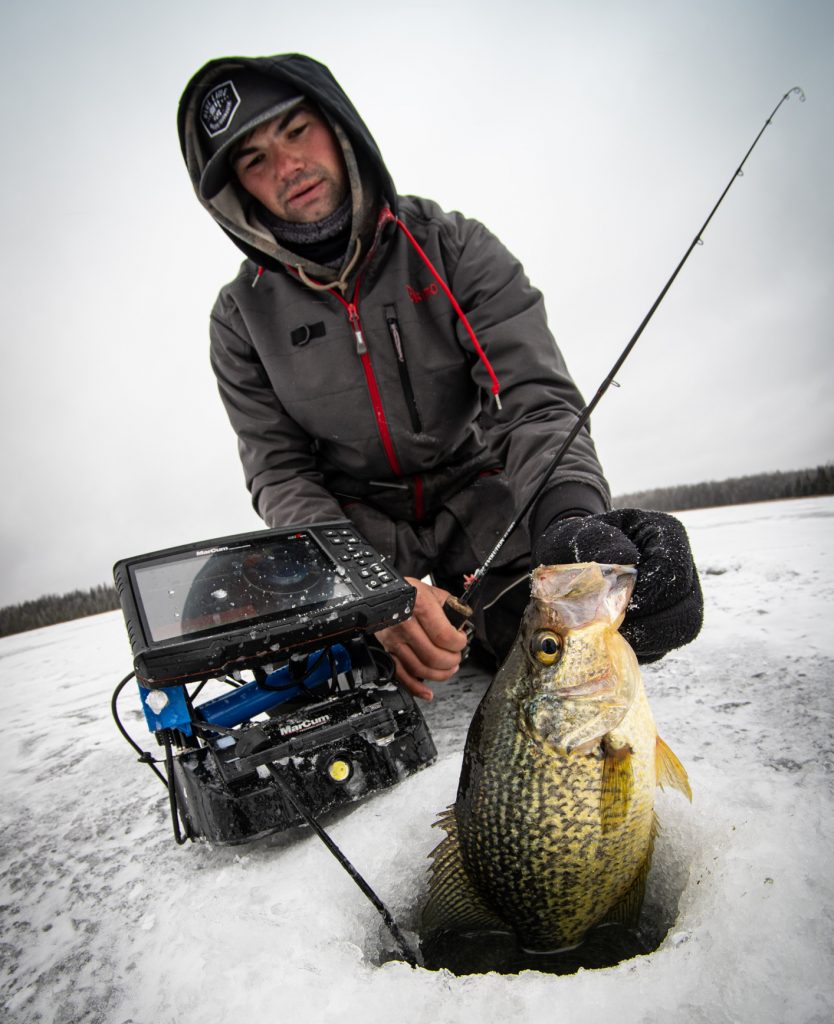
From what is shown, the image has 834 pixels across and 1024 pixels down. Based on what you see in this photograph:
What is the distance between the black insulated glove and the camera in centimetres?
142

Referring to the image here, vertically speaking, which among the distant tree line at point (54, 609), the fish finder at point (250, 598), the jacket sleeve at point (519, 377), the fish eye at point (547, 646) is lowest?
the distant tree line at point (54, 609)

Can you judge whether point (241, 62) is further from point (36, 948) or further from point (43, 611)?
point (43, 611)

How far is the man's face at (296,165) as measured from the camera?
2471 mm

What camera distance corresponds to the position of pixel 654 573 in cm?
142

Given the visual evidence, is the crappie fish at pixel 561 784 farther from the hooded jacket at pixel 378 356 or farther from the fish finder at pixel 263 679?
the hooded jacket at pixel 378 356

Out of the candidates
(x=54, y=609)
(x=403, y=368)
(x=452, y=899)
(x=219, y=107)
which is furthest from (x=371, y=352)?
(x=54, y=609)

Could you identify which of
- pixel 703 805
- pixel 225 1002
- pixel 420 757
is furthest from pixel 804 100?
pixel 225 1002

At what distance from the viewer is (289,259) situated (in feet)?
8.54

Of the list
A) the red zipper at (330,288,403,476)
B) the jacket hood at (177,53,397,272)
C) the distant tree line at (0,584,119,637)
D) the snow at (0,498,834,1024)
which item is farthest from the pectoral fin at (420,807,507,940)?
the distant tree line at (0,584,119,637)

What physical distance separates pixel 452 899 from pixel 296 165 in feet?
8.92

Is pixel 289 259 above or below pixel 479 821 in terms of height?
above

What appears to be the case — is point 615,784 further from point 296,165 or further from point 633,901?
point 296,165

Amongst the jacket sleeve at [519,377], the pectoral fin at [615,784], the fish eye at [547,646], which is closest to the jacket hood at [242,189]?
the jacket sleeve at [519,377]

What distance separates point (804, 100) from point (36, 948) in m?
3.64
